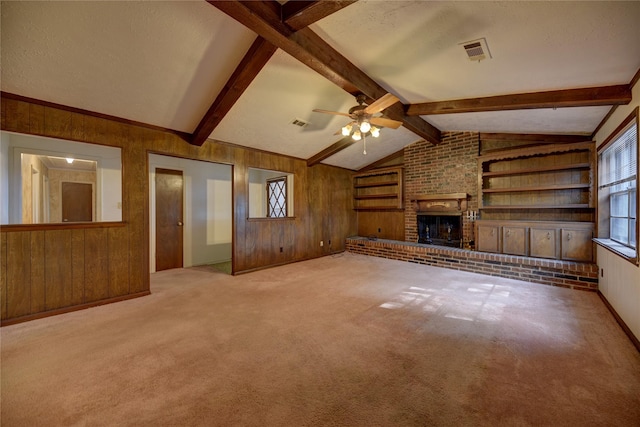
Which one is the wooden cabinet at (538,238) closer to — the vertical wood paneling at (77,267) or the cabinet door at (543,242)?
the cabinet door at (543,242)

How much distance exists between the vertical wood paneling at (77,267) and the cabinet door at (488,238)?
20.0 feet

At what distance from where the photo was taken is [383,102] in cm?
281

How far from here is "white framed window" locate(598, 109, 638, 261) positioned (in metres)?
2.57

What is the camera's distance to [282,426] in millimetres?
1408

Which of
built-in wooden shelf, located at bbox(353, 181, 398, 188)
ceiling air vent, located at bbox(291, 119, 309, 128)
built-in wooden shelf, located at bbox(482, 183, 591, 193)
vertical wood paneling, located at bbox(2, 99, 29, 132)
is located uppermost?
ceiling air vent, located at bbox(291, 119, 309, 128)

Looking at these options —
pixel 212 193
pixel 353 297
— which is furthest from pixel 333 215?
pixel 353 297

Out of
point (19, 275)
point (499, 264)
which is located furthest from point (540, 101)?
point (19, 275)

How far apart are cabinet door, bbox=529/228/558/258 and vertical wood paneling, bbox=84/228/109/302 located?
6.35 meters

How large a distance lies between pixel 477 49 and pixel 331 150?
3.40m

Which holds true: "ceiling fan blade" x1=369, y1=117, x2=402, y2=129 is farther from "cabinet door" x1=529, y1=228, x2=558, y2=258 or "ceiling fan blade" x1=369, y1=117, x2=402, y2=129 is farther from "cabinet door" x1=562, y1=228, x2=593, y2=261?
"cabinet door" x1=562, y1=228, x2=593, y2=261

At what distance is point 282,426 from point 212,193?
→ 5204 mm

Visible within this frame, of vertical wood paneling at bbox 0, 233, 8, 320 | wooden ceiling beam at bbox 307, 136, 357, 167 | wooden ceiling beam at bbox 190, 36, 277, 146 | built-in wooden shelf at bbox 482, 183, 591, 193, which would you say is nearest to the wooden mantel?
built-in wooden shelf at bbox 482, 183, 591, 193

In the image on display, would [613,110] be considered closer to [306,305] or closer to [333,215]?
[306,305]

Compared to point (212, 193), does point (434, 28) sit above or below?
above
